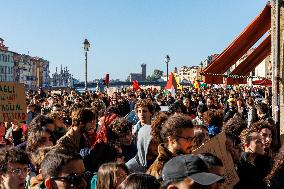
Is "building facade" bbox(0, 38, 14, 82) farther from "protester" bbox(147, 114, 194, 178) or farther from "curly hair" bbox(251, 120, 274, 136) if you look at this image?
"protester" bbox(147, 114, 194, 178)

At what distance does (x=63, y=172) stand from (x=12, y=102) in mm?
4384

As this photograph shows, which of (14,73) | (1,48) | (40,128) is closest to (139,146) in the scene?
(40,128)

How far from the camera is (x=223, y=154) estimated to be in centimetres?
425

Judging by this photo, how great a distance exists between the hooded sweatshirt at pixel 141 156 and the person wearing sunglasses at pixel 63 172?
1.36 metres

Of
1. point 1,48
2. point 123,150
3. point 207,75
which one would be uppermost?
point 1,48

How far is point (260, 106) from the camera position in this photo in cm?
1076

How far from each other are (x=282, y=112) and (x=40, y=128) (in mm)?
9076

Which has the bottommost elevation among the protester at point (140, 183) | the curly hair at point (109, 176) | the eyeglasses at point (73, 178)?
the curly hair at point (109, 176)

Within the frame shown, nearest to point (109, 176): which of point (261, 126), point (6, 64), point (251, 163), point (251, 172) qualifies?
point (251, 172)

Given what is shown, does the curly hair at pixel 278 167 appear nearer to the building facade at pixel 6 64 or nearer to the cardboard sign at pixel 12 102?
the cardboard sign at pixel 12 102

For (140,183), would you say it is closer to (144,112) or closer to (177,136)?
(177,136)

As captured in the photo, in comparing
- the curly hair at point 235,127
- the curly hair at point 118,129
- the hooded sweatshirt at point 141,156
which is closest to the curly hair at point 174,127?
the hooded sweatshirt at point 141,156

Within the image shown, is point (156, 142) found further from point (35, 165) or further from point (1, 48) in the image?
point (1, 48)

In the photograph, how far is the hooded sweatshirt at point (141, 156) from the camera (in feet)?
16.3
